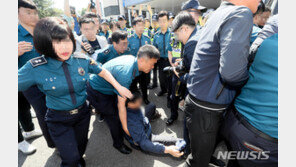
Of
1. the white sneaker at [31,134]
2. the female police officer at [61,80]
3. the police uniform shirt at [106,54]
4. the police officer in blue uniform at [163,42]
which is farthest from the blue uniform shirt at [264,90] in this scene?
the white sneaker at [31,134]

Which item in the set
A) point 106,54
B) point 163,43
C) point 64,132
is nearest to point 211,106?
point 64,132

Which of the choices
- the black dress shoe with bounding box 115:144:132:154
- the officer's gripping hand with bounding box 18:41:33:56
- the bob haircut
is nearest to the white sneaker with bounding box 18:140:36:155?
the black dress shoe with bounding box 115:144:132:154

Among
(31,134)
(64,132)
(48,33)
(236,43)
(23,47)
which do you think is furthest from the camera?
(31,134)

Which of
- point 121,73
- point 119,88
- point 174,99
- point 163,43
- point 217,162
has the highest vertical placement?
point 163,43

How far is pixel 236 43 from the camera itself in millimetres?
797

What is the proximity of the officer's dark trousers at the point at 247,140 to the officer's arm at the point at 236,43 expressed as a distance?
1.16 feet

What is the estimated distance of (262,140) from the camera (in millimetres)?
881

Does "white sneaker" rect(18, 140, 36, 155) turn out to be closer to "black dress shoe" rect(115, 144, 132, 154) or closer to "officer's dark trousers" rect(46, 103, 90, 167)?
"officer's dark trousers" rect(46, 103, 90, 167)

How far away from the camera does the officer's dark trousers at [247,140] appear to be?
0.87m

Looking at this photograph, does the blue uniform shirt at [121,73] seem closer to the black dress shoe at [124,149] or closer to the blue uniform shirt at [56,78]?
the blue uniform shirt at [56,78]

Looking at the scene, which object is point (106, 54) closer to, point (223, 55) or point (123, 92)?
point (123, 92)

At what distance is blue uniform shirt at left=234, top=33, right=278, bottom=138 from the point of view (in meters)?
0.77

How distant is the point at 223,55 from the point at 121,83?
113cm

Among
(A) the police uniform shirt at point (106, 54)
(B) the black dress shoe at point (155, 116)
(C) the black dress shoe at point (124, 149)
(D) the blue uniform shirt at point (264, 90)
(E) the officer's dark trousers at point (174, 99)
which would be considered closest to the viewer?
(D) the blue uniform shirt at point (264, 90)
